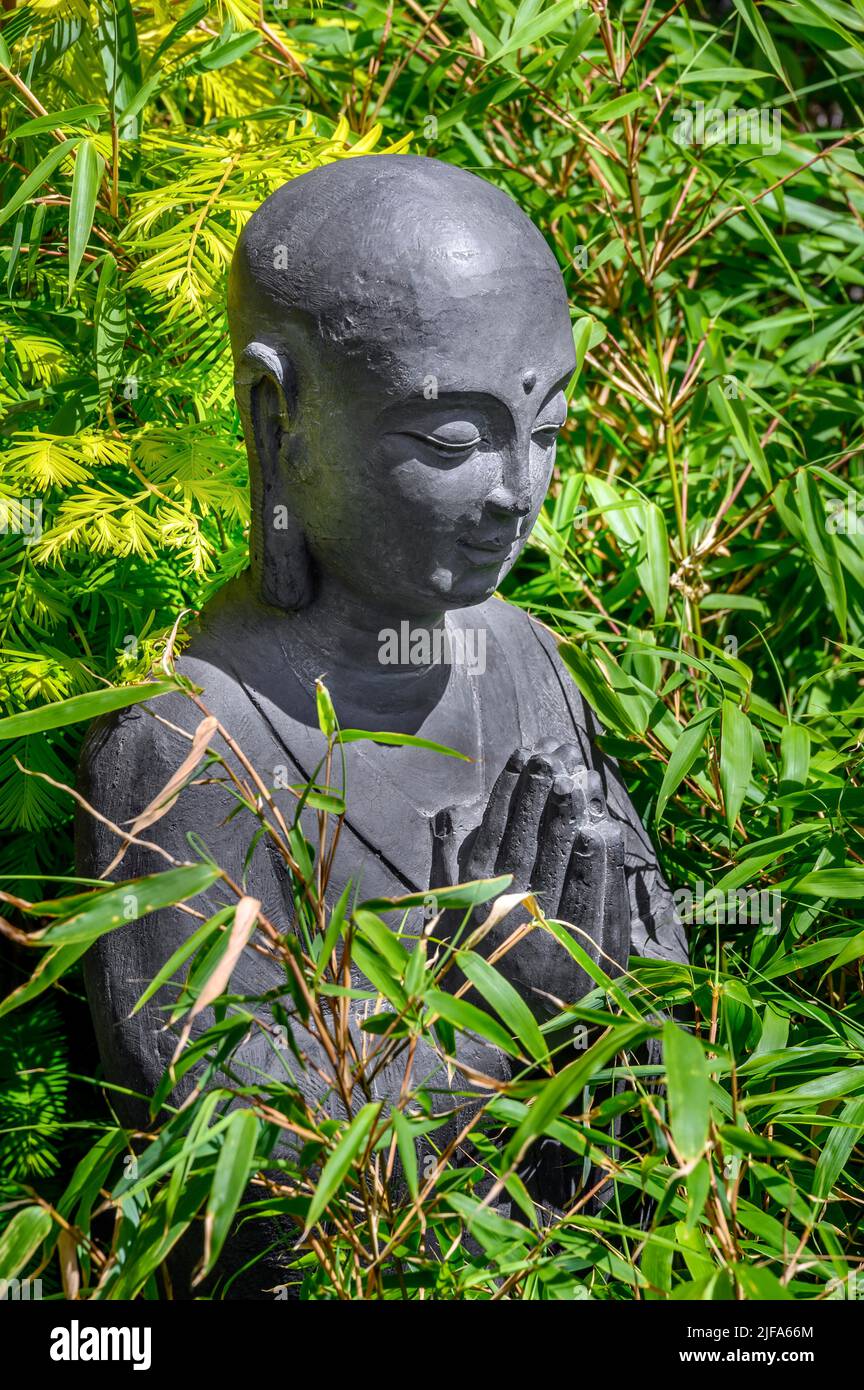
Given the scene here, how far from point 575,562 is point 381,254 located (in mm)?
1181

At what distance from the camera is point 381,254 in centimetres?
146

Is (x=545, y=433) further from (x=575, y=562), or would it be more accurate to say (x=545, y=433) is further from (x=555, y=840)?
(x=575, y=562)

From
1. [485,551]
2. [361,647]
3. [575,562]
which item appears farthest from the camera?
[575,562]

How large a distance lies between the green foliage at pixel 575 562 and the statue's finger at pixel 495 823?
11 cm

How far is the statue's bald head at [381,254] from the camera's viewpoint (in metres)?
1.45

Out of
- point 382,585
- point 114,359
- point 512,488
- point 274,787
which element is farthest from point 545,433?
point 114,359

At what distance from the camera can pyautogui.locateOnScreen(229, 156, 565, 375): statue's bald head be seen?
4.76 feet

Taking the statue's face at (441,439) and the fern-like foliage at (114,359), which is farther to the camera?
the fern-like foliage at (114,359)

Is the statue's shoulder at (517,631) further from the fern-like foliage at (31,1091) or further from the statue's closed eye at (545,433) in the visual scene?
the fern-like foliage at (31,1091)

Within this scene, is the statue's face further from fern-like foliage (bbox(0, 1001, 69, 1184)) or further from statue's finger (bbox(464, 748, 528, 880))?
fern-like foliage (bbox(0, 1001, 69, 1184))

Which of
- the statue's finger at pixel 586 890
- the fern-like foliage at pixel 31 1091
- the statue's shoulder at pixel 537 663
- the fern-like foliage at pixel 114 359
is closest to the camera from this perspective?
the statue's finger at pixel 586 890

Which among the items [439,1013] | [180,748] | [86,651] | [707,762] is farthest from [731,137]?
[439,1013]

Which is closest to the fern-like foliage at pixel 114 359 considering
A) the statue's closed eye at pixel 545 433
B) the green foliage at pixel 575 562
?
the green foliage at pixel 575 562

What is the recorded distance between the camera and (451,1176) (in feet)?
4.72
